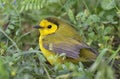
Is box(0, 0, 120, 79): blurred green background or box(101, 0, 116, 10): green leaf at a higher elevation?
box(101, 0, 116, 10): green leaf

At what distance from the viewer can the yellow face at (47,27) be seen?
5793mm

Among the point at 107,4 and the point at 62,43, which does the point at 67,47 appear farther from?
the point at 107,4

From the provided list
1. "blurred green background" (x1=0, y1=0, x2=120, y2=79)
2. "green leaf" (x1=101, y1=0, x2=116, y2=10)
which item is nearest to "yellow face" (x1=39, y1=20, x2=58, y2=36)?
Answer: "blurred green background" (x1=0, y1=0, x2=120, y2=79)

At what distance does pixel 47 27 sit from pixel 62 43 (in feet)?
1.82

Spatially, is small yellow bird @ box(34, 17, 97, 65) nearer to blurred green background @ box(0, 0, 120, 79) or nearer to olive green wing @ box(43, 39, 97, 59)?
olive green wing @ box(43, 39, 97, 59)

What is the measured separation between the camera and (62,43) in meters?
5.36

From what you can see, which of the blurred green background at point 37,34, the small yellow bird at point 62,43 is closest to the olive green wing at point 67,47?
the small yellow bird at point 62,43

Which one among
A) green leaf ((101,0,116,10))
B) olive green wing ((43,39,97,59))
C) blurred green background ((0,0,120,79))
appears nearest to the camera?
blurred green background ((0,0,120,79))

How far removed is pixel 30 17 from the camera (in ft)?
22.8

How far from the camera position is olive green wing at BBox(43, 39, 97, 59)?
5011mm

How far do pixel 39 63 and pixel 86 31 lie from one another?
59.7 inches

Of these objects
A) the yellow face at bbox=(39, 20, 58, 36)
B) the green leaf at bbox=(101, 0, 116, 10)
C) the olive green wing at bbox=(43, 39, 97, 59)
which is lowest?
the olive green wing at bbox=(43, 39, 97, 59)

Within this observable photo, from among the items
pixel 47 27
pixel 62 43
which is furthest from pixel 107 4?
pixel 62 43

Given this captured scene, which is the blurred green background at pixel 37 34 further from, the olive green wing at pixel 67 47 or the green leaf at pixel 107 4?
the olive green wing at pixel 67 47
